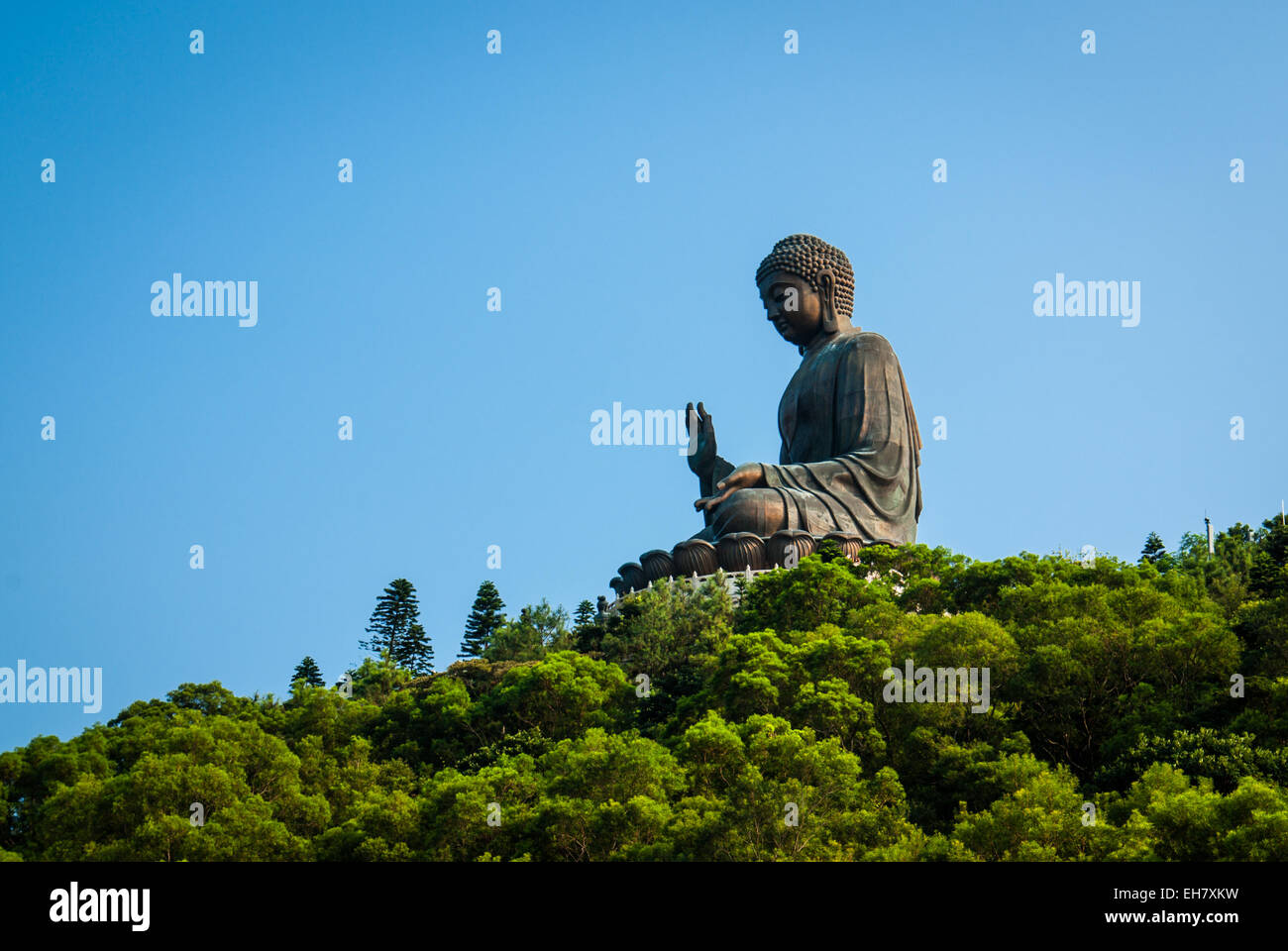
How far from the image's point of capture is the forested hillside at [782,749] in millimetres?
16016

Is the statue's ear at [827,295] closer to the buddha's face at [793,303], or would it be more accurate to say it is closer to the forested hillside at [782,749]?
the buddha's face at [793,303]

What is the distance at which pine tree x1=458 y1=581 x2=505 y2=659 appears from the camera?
29781 millimetres

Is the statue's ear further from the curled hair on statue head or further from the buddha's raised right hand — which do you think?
the buddha's raised right hand

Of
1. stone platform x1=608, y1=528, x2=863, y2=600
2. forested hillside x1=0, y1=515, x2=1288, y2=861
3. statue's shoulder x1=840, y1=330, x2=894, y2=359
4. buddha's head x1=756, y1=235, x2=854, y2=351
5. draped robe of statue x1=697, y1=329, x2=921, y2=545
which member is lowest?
forested hillside x1=0, y1=515, x2=1288, y2=861

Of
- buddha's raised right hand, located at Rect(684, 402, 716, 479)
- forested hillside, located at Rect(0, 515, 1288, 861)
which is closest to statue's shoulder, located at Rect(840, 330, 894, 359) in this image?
buddha's raised right hand, located at Rect(684, 402, 716, 479)

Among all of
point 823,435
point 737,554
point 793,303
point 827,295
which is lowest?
point 737,554

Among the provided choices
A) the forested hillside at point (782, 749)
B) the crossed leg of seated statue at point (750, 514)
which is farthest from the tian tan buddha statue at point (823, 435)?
the forested hillside at point (782, 749)

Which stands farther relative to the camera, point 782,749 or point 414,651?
point 414,651

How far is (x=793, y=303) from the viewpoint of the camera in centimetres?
2934

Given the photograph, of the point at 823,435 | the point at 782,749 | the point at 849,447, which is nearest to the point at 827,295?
the point at 823,435

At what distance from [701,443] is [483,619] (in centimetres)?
584

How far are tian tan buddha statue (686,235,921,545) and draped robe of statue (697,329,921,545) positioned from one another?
0.05ft

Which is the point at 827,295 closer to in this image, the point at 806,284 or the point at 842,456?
the point at 806,284

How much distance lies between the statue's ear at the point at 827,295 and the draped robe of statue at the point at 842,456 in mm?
190
